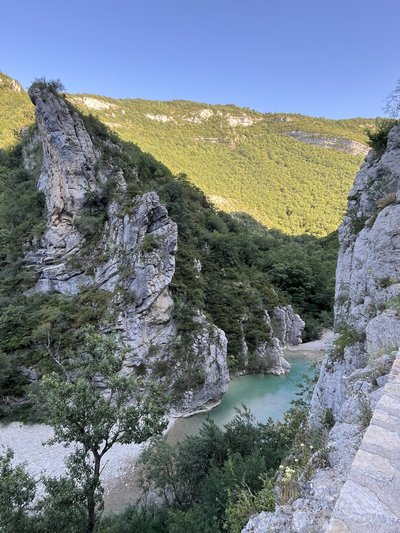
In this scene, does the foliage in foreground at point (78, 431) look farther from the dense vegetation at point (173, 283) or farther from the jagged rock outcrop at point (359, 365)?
the dense vegetation at point (173, 283)

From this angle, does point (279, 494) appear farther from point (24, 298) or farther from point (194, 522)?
point (24, 298)

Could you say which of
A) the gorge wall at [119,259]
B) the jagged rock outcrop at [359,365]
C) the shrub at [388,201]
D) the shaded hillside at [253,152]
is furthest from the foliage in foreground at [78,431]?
the shaded hillside at [253,152]

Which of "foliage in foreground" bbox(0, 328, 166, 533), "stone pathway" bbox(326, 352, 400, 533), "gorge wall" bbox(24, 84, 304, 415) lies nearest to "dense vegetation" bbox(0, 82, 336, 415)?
"gorge wall" bbox(24, 84, 304, 415)

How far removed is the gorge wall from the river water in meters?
0.91

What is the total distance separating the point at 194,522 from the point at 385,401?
19.2 feet

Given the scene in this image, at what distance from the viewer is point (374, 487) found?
2066 millimetres

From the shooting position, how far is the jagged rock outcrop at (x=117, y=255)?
18.7 meters

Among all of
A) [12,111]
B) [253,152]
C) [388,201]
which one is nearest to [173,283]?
[388,201]

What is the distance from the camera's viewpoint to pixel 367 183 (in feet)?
36.0

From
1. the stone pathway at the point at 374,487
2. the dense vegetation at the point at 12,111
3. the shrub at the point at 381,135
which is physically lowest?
the stone pathway at the point at 374,487

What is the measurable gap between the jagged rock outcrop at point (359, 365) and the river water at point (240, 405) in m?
5.52

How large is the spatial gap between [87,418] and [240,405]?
1315cm

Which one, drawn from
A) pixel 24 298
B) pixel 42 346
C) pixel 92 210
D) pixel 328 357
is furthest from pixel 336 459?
pixel 92 210

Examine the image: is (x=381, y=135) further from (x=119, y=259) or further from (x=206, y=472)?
(x=119, y=259)
